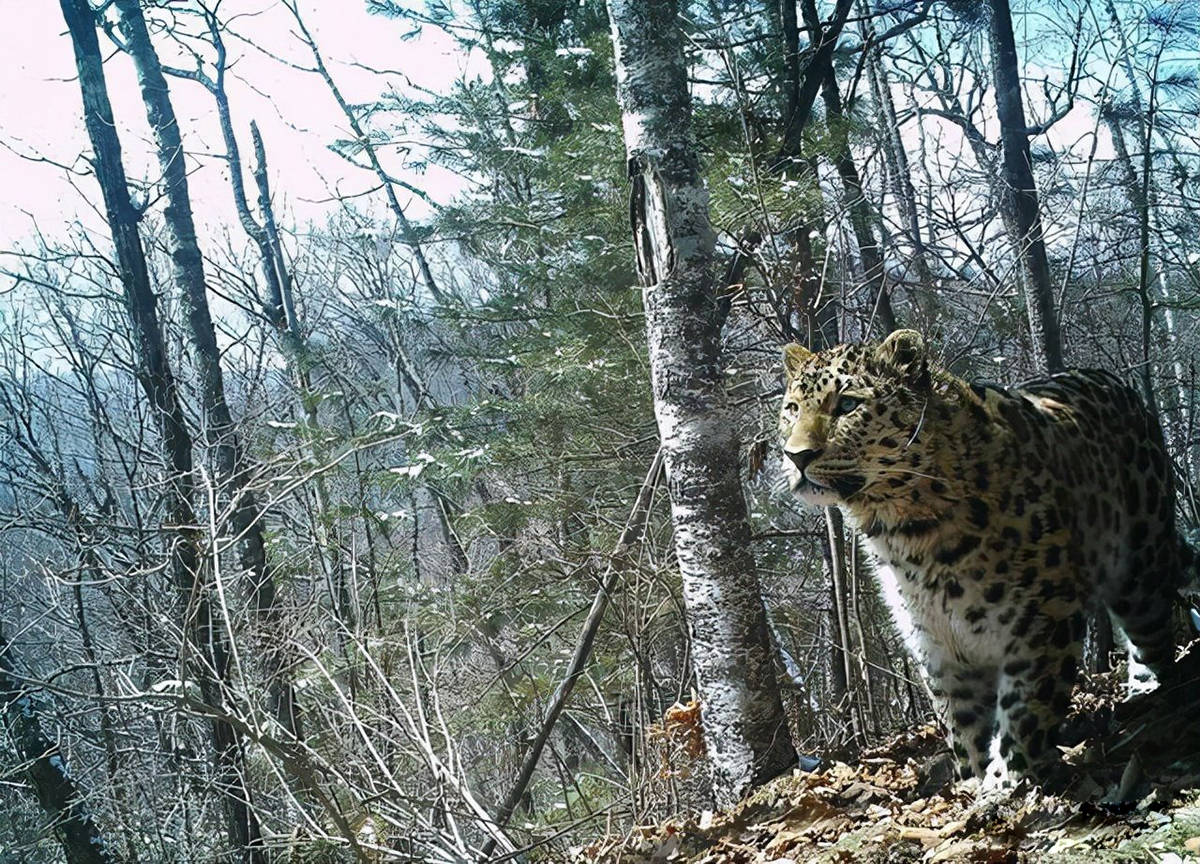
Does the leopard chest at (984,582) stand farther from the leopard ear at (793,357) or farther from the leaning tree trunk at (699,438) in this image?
the leaning tree trunk at (699,438)

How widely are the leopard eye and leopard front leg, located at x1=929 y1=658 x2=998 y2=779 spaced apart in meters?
1.03

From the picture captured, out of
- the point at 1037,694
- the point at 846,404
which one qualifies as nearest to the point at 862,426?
the point at 846,404

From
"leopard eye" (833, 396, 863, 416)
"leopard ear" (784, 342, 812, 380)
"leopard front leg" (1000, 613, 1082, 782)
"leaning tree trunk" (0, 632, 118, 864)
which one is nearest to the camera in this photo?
"leopard front leg" (1000, 613, 1082, 782)

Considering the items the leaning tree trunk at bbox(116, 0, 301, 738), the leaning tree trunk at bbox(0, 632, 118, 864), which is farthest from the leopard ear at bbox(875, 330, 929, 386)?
the leaning tree trunk at bbox(0, 632, 118, 864)

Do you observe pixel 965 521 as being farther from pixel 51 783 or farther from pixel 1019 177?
pixel 51 783

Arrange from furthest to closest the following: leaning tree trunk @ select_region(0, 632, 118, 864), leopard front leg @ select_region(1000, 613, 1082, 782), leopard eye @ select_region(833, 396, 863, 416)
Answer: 1. leaning tree trunk @ select_region(0, 632, 118, 864)
2. leopard eye @ select_region(833, 396, 863, 416)
3. leopard front leg @ select_region(1000, 613, 1082, 782)

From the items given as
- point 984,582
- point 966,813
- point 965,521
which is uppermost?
point 965,521

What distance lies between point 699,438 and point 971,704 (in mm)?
1663

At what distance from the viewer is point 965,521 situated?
11.1ft

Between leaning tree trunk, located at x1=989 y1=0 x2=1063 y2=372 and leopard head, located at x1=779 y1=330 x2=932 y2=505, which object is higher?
leaning tree trunk, located at x1=989 y1=0 x2=1063 y2=372

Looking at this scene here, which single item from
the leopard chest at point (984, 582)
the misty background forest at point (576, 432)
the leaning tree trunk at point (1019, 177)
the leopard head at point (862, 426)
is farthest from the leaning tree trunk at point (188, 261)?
the leopard chest at point (984, 582)

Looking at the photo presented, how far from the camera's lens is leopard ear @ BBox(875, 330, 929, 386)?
11.1 ft

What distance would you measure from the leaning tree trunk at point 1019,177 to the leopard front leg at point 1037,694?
312 cm

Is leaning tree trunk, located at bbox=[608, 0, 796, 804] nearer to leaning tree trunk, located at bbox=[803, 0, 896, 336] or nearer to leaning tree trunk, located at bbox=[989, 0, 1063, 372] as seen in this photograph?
leaning tree trunk, located at bbox=[803, 0, 896, 336]
